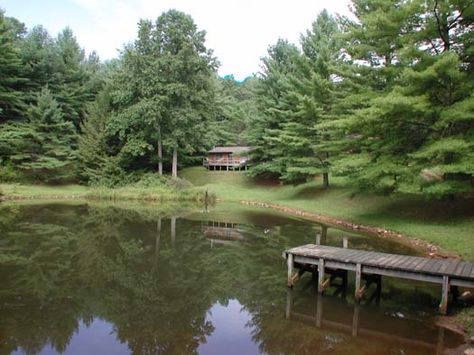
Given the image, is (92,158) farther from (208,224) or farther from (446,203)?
(446,203)

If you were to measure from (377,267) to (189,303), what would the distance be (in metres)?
4.11

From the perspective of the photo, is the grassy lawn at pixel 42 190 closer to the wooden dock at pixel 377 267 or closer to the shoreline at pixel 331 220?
the shoreline at pixel 331 220

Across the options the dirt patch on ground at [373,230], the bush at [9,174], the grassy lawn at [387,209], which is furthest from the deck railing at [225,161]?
the bush at [9,174]

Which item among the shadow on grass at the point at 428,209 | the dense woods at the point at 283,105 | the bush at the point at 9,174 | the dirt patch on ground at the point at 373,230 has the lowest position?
the dirt patch on ground at the point at 373,230

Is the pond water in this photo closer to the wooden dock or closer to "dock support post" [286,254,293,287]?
"dock support post" [286,254,293,287]

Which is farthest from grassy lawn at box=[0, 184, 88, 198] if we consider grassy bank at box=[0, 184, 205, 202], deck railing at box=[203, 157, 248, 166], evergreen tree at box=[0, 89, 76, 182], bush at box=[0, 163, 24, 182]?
deck railing at box=[203, 157, 248, 166]

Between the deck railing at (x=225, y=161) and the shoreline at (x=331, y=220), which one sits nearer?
the shoreline at (x=331, y=220)

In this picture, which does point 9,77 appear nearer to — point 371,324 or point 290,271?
point 290,271

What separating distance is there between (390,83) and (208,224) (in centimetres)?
1091

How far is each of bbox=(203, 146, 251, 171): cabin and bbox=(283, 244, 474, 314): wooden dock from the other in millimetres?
31754

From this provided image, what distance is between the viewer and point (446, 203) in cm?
1664

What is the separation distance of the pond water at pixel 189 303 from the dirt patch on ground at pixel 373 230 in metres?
0.73

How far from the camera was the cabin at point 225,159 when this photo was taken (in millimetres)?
42531

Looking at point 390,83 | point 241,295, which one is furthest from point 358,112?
point 241,295
